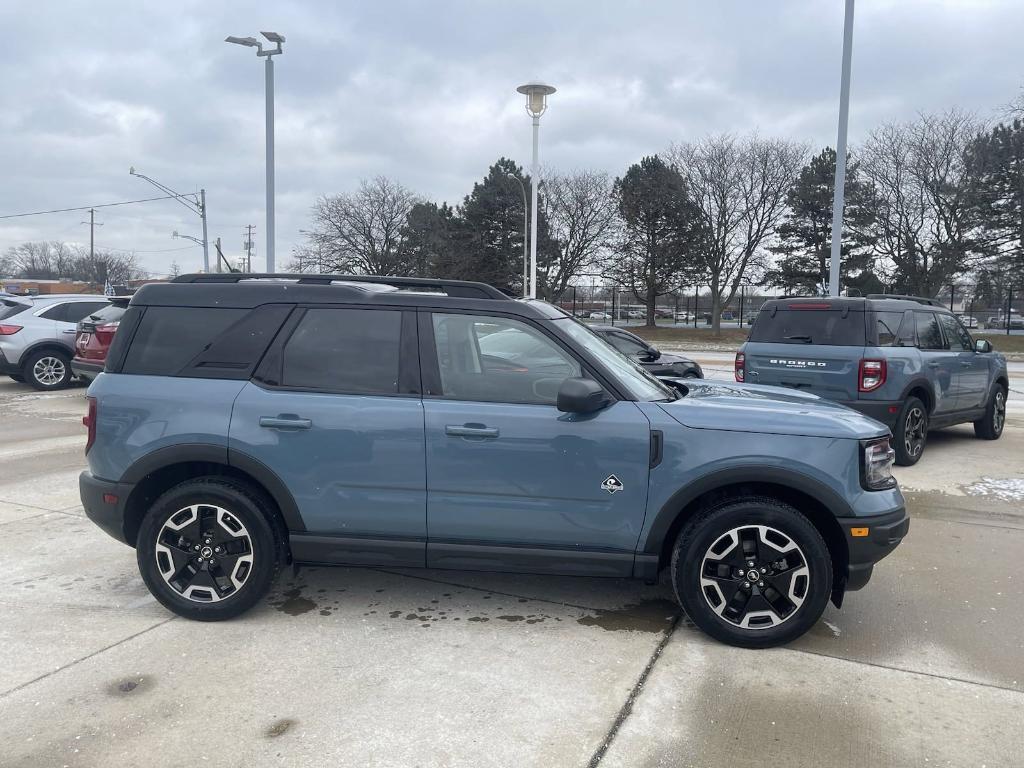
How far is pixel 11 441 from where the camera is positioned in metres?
9.12

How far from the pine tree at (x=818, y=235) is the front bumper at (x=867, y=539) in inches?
1457

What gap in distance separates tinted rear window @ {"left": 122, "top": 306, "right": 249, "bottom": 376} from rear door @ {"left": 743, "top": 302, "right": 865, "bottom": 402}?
608 cm

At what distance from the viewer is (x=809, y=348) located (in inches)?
321

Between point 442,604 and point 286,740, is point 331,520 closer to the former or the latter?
point 442,604

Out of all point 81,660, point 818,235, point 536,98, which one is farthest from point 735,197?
point 81,660

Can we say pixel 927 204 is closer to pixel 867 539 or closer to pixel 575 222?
pixel 575 222

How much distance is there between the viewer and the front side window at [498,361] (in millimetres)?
3873

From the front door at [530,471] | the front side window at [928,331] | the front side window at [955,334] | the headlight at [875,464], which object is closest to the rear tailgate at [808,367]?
the front side window at [928,331]

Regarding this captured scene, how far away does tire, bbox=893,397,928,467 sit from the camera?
25.5ft

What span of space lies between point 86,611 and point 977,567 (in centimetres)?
539

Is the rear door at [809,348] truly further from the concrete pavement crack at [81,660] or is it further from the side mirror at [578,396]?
the concrete pavement crack at [81,660]

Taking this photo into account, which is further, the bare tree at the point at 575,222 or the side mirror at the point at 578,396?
the bare tree at the point at 575,222

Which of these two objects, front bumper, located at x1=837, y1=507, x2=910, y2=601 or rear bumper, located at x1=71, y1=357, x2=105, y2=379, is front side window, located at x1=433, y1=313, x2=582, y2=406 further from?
rear bumper, located at x1=71, y1=357, x2=105, y2=379

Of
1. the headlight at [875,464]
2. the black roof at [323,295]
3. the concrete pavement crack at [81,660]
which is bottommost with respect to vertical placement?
the concrete pavement crack at [81,660]
